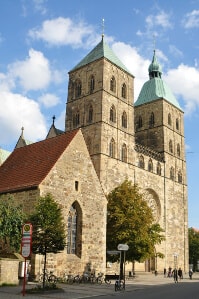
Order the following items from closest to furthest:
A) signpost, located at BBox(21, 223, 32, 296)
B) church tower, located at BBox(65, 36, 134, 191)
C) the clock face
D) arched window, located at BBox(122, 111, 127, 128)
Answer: signpost, located at BBox(21, 223, 32, 296) < church tower, located at BBox(65, 36, 134, 191) < arched window, located at BBox(122, 111, 127, 128) < the clock face

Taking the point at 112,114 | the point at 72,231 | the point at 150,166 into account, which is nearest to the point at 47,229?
the point at 72,231

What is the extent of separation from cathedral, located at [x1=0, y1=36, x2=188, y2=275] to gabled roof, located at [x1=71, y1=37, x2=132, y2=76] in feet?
0.55

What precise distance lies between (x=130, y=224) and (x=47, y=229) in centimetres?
1361

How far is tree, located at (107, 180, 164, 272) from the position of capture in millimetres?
32094

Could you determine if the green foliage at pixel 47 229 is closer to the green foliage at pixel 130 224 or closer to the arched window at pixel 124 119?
the green foliage at pixel 130 224

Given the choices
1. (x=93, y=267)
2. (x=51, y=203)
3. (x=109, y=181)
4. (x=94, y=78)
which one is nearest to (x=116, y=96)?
Result: (x=94, y=78)

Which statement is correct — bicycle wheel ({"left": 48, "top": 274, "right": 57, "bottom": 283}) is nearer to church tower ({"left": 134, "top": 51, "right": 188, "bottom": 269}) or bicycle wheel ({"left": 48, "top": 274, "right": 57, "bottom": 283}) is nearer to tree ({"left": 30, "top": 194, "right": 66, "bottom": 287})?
tree ({"left": 30, "top": 194, "right": 66, "bottom": 287})

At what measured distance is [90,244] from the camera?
27.9m

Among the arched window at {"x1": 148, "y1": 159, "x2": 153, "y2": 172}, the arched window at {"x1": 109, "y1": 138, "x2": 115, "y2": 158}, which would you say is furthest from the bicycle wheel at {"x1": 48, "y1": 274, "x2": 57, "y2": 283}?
the arched window at {"x1": 148, "y1": 159, "x2": 153, "y2": 172}

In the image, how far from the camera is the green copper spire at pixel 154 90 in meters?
61.3

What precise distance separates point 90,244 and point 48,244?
8407 millimetres

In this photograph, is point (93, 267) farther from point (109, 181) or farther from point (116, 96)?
point (116, 96)

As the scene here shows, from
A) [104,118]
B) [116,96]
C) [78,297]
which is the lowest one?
[78,297]

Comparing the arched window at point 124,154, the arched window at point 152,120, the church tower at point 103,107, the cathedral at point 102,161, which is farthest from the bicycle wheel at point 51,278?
the arched window at point 152,120
